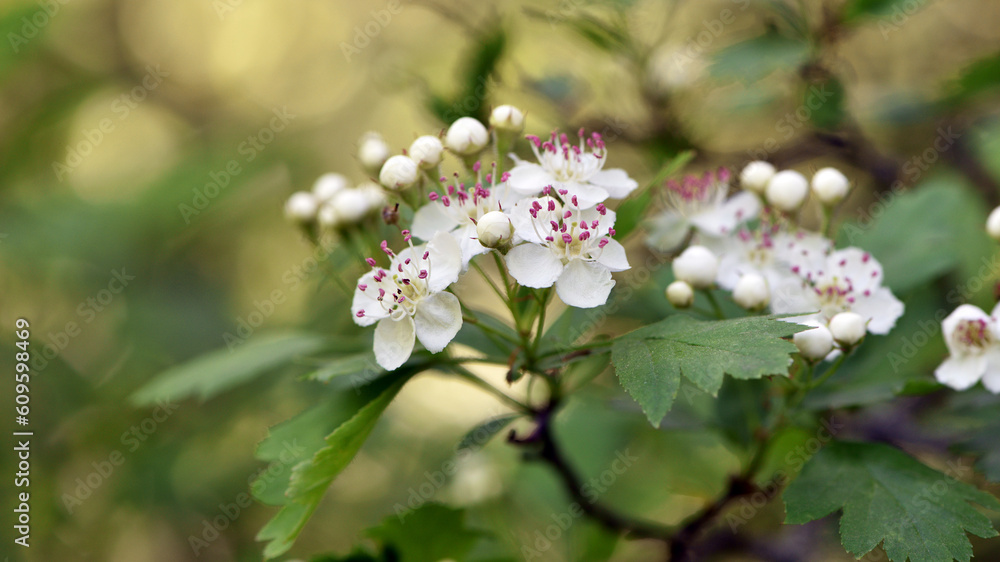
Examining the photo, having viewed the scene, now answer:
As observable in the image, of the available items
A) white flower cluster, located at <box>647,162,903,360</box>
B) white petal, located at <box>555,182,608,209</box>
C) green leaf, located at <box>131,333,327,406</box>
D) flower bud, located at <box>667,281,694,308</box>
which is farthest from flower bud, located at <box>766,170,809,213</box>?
green leaf, located at <box>131,333,327,406</box>

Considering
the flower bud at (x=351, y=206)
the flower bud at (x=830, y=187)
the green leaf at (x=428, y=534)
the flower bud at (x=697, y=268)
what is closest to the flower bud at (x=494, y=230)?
the flower bud at (x=697, y=268)

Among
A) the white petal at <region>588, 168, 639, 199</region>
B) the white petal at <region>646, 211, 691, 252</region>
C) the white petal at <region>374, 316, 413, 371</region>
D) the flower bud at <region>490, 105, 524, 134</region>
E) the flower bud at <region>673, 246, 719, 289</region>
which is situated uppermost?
the flower bud at <region>490, 105, 524, 134</region>

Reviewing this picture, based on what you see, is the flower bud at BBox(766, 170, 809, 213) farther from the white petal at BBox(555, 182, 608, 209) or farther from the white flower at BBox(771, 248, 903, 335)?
the white petal at BBox(555, 182, 608, 209)

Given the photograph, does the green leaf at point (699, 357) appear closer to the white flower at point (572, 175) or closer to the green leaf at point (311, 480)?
the white flower at point (572, 175)

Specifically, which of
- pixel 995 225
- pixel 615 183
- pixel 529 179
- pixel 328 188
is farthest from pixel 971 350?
pixel 328 188

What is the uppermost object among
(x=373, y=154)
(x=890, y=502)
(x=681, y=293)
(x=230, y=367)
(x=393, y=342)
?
(x=373, y=154)

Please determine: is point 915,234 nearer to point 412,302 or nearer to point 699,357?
point 699,357
